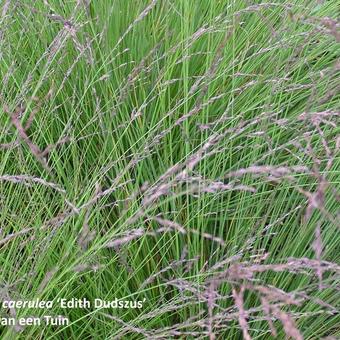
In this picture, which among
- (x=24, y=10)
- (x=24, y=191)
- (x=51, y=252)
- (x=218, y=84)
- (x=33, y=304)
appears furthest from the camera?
(x=24, y=10)

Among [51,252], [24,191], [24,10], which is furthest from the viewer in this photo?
[24,10]

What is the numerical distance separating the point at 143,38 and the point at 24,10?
42 cm

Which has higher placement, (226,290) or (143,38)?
(143,38)

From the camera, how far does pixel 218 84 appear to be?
1.85 metres

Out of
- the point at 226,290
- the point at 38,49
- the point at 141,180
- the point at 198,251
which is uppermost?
the point at 38,49

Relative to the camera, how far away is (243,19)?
2084mm

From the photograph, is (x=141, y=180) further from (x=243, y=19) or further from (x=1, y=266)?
(x=243, y=19)

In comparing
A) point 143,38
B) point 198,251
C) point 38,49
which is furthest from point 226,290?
point 38,49

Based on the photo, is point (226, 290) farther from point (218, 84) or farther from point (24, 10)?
point (24, 10)

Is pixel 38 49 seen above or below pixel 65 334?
above

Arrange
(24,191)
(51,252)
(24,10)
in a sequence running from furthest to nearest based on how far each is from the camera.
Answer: (24,10) < (24,191) < (51,252)

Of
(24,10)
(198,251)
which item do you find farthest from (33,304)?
(24,10)

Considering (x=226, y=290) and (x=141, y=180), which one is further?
(x=141, y=180)

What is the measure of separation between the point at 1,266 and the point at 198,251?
0.48 m
